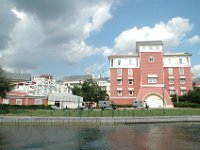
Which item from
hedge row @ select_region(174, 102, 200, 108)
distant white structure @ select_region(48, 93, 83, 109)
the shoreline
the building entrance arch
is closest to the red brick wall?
the building entrance arch

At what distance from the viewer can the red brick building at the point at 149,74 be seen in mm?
77125

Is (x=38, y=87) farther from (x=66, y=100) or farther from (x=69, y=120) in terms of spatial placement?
(x=69, y=120)

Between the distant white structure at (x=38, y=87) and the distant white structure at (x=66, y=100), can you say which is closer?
the distant white structure at (x=66, y=100)

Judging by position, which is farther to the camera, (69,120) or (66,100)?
(66,100)

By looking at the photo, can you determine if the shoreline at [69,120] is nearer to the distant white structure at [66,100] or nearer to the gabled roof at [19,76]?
the distant white structure at [66,100]

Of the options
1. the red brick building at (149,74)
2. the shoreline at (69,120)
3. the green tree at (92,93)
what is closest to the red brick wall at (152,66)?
the red brick building at (149,74)

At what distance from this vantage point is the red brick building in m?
77.1

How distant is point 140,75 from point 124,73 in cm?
500

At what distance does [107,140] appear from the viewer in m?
22.8

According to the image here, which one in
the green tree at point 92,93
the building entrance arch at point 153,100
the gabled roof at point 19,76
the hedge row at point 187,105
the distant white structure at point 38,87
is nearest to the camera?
the hedge row at point 187,105

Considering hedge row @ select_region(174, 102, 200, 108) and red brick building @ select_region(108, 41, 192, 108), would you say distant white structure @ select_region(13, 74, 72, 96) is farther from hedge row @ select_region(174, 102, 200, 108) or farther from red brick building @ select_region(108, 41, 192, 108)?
hedge row @ select_region(174, 102, 200, 108)

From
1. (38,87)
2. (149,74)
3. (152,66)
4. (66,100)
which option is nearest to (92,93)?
(66,100)

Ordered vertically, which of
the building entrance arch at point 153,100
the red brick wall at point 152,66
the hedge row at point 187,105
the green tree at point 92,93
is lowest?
the hedge row at point 187,105

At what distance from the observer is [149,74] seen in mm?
78000
